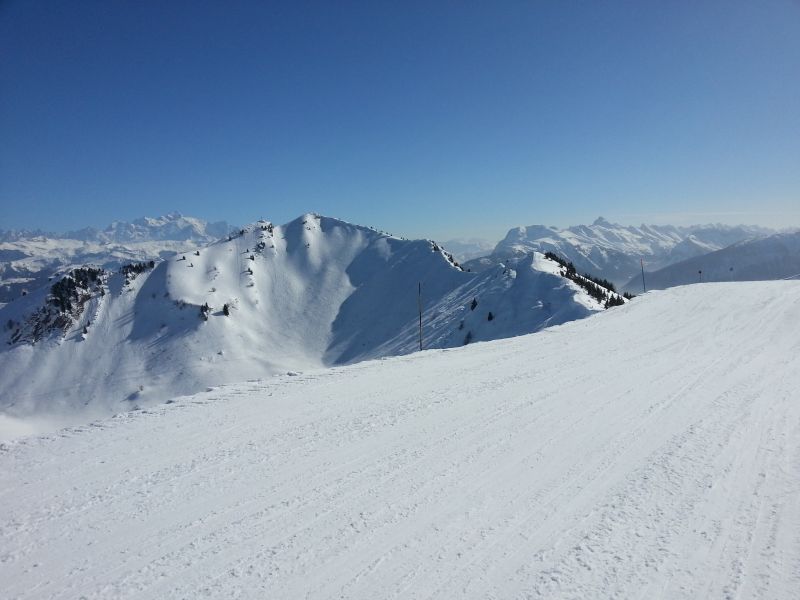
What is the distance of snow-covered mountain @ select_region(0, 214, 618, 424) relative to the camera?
61.6 m

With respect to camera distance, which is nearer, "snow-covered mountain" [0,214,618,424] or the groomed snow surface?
the groomed snow surface

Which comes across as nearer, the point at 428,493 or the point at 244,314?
the point at 428,493

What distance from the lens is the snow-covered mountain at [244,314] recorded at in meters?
61.6

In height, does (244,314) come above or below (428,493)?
above

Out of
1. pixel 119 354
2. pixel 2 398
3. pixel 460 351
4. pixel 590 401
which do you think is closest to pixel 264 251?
pixel 119 354

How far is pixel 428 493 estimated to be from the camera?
6227 millimetres

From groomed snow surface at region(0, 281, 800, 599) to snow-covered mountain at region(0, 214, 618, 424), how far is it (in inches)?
1342

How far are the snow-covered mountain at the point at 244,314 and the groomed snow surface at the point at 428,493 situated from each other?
34.1 metres

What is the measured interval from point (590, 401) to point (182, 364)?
252 feet

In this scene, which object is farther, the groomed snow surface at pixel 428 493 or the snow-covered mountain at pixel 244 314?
the snow-covered mountain at pixel 244 314

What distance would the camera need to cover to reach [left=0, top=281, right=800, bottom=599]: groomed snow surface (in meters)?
4.64

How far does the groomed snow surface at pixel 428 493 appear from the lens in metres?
4.64

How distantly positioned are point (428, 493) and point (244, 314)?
8859 cm

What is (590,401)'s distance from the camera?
32.0ft
